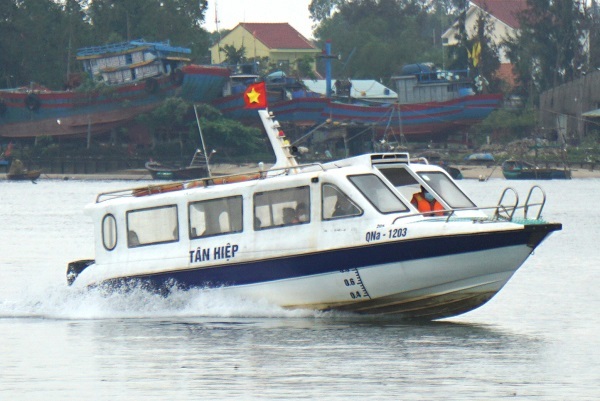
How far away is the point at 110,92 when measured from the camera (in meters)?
109

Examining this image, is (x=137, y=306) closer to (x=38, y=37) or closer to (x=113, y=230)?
(x=113, y=230)

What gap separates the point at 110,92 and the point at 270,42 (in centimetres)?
4874

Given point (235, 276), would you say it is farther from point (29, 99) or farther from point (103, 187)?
point (29, 99)

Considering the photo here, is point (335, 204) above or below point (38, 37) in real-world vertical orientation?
below

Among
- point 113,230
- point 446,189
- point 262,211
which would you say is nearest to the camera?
point 262,211

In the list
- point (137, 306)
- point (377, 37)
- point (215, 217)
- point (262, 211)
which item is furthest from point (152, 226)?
point (377, 37)

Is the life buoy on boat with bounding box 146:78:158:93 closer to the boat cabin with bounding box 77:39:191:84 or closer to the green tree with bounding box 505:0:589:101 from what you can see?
the boat cabin with bounding box 77:39:191:84

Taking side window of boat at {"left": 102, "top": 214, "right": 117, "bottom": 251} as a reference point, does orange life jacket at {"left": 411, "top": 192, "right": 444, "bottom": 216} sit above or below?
above

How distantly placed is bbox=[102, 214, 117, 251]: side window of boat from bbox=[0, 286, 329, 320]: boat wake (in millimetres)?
775

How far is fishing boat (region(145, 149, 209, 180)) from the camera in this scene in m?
95.1

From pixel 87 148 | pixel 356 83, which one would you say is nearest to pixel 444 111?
pixel 356 83

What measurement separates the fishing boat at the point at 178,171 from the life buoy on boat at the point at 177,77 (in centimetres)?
769

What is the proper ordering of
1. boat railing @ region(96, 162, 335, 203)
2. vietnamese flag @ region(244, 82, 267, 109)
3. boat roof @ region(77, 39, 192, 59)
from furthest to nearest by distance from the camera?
boat roof @ region(77, 39, 192, 59), vietnamese flag @ region(244, 82, 267, 109), boat railing @ region(96, 162, 335, 203)

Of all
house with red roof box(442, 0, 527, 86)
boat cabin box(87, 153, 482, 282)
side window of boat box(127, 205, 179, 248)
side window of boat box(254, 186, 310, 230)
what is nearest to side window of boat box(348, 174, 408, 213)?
boat cabin box(87, 153, 482, 282)
